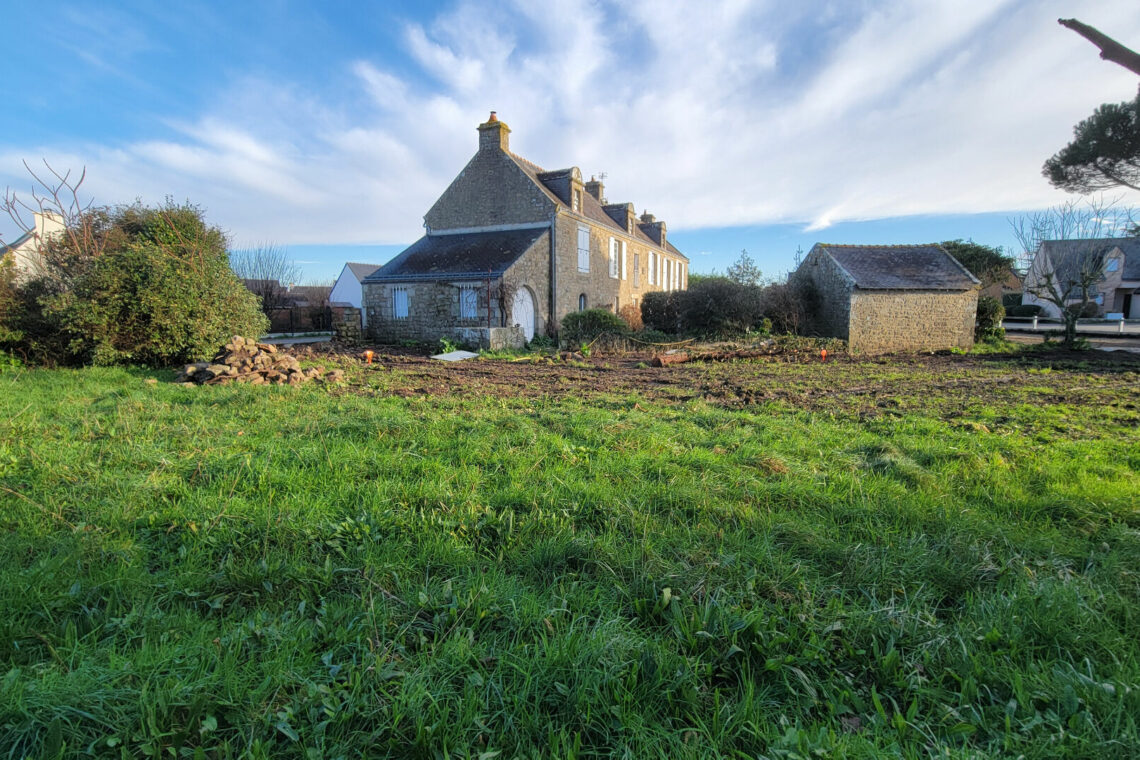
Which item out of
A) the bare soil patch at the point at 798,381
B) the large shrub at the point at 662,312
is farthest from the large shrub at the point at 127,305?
the large shrub at the point at 662,312

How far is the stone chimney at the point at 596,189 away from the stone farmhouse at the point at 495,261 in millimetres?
4585

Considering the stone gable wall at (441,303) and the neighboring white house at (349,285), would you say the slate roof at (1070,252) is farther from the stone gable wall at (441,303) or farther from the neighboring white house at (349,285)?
the neighboring white house at (349,285)

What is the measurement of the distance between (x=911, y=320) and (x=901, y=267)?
2.31 meters

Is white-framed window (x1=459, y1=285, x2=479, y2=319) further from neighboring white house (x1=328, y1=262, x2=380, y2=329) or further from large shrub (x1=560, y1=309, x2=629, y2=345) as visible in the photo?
neighboring white house (x1=328, y1=262, x2=380, y2=329)

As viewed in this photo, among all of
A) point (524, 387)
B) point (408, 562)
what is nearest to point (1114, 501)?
point (408, 562)

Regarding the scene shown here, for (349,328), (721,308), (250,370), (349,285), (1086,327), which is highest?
(349,285)

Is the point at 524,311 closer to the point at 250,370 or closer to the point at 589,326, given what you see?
the point at 589,326

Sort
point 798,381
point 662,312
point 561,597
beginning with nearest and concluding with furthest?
point 561,597 → point 798,381 → point 662,312

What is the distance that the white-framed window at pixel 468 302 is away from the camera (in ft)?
57.6

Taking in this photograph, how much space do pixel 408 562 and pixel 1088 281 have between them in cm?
2395

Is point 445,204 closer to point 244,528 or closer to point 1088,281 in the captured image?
point 244,528

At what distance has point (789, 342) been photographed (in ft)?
52.4

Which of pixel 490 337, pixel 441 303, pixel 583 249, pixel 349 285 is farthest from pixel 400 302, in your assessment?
pixel 349 285

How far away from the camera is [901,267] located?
1916cm
